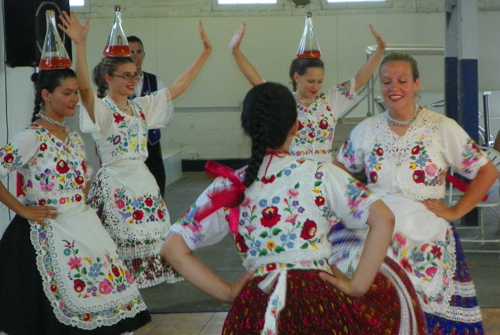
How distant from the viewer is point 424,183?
2.74m

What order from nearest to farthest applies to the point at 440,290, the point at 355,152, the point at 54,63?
1. the point at 440,290
2. the point at 355,152
3. the point at 54,63

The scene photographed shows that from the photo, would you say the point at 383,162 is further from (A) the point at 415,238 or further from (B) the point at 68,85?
(B) the point at 68,85

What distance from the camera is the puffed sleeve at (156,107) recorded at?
4.22 metres

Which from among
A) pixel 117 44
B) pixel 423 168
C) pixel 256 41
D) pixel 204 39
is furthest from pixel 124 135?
pixel 256 41

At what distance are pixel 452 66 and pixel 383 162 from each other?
4.08 m

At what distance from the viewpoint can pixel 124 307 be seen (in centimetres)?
328

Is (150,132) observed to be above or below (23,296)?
above

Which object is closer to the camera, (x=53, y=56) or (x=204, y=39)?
(x=53, y=56)

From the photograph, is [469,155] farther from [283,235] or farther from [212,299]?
[212,299]

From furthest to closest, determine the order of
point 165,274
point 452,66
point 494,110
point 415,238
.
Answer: point 494,110 → point 452,66 → point 165,274 → point 415,238

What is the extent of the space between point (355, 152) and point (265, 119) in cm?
107

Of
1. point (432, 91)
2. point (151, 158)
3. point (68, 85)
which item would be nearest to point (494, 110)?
point (432, 91)

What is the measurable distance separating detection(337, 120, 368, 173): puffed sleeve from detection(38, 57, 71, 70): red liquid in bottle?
56.9 inches

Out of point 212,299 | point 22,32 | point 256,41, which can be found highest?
point 256,41
